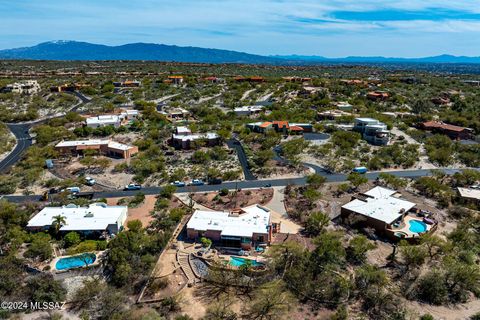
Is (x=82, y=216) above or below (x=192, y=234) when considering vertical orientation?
above

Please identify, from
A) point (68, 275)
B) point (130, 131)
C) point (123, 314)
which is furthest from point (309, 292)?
point (130, 131)

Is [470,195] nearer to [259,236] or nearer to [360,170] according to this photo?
[360,170]

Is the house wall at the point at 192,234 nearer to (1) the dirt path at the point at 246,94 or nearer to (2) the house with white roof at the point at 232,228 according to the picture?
(2) the house with white roof at the point at 232,228

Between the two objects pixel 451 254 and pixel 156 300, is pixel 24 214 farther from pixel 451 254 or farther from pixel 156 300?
pixel 451 254

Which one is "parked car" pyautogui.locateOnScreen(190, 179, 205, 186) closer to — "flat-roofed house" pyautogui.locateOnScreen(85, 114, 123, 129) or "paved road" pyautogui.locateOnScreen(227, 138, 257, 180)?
"paved road" pyautogui.locateOnScreen(227, 138, 257, 180)

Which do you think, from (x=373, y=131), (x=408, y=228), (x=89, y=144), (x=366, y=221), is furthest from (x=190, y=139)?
(x=408, y=228)

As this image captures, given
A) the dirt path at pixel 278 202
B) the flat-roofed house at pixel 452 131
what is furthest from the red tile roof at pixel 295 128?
the flat-roofed house at pixel 452 131
